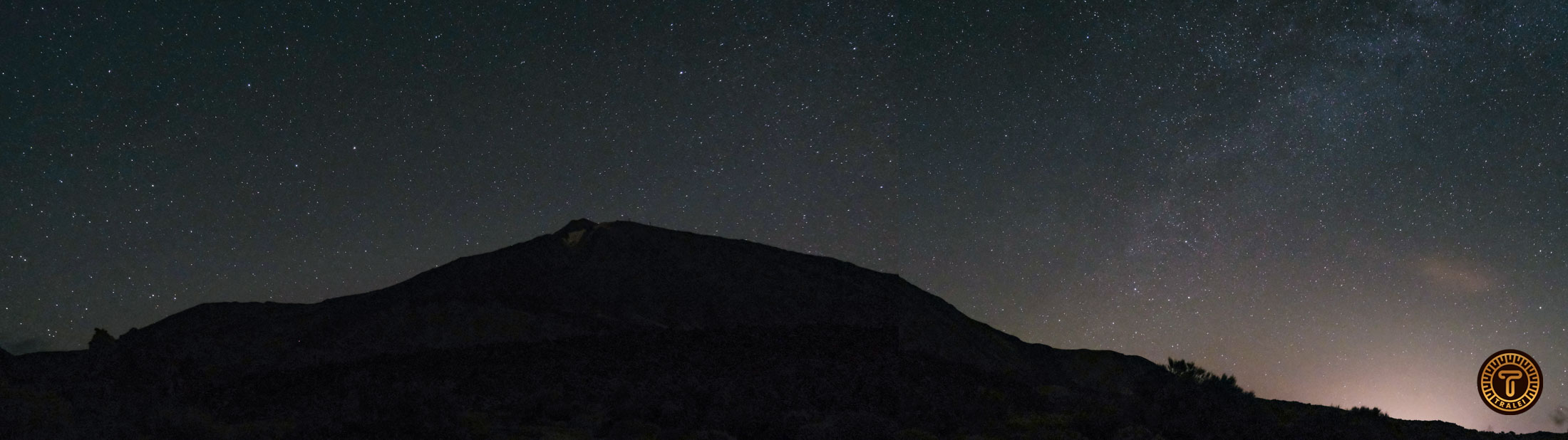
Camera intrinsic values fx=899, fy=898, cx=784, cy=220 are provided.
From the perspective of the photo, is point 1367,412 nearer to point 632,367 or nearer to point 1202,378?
point 1202,378

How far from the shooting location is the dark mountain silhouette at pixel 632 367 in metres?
14.8

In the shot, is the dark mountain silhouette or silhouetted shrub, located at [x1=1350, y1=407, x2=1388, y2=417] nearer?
the dark mountain silhouette

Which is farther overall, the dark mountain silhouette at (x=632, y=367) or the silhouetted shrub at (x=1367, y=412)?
the silhouetted shrub at (x=1367, y=412)

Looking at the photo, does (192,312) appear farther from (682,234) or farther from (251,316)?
(682,234)

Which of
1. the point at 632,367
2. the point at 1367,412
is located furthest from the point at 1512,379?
the point at 632,367

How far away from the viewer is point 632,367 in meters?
19.3

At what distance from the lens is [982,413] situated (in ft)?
61.4

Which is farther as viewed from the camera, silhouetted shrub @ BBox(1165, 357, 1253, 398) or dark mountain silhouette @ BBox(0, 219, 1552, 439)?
silhouetted shrub @ BBox(1165, 357, 1253, 398)

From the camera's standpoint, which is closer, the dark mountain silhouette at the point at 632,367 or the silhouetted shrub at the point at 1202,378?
the dark mountain silhouette at the point at 632,367

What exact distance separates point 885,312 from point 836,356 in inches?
97.2

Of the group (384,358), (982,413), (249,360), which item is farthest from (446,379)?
(982,413)

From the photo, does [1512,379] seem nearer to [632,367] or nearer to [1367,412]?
[1367,412]

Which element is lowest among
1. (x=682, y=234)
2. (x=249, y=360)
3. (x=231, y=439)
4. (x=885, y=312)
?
(x=231, y=439)

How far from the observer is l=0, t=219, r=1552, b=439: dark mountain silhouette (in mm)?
14836
